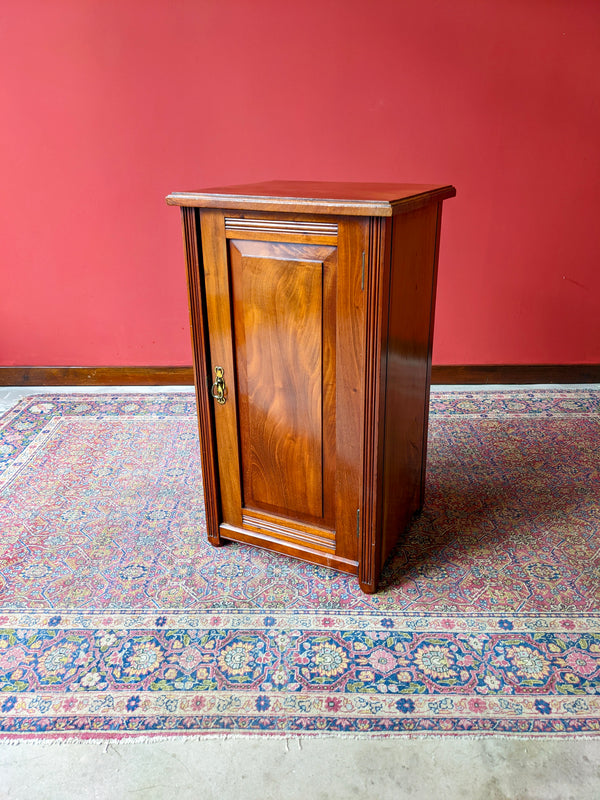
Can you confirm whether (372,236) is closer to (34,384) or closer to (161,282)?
(161,282)

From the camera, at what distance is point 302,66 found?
3.24 metres

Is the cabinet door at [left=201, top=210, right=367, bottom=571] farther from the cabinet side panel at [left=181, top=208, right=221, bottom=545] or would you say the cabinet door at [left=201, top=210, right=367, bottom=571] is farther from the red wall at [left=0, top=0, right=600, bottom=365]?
the red wall at [left=0, top=0, right=600, bottom=365]

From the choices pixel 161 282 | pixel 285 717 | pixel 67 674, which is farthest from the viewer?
pixel 161 282

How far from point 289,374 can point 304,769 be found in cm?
104

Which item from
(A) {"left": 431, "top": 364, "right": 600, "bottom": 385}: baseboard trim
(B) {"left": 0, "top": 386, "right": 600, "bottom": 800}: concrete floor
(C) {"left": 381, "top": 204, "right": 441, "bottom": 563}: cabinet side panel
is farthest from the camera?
(A) {"left": 431, "top": 364, "right": 600, "bottom": 385}: baseboard trim

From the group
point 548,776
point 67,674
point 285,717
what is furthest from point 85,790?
point 548,776

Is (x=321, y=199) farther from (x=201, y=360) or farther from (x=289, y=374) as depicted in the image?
(x=201, y=360)

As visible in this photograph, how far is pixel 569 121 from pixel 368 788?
10.5ft

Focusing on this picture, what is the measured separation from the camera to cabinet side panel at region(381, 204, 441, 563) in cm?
185

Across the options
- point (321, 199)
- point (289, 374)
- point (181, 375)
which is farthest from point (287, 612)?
point (181, 375)

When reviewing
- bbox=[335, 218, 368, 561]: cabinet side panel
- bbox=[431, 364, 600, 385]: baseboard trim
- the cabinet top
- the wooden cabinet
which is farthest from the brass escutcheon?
bbox=[431, 364, 600, 385]: baseboard trim

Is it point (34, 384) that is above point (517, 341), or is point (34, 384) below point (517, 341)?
below

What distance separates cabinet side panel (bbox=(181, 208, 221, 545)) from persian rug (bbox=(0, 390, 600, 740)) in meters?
0.19

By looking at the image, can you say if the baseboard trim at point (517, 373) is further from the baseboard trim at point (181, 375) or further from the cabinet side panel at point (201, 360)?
the cabinet side panel at point (201, 360)
